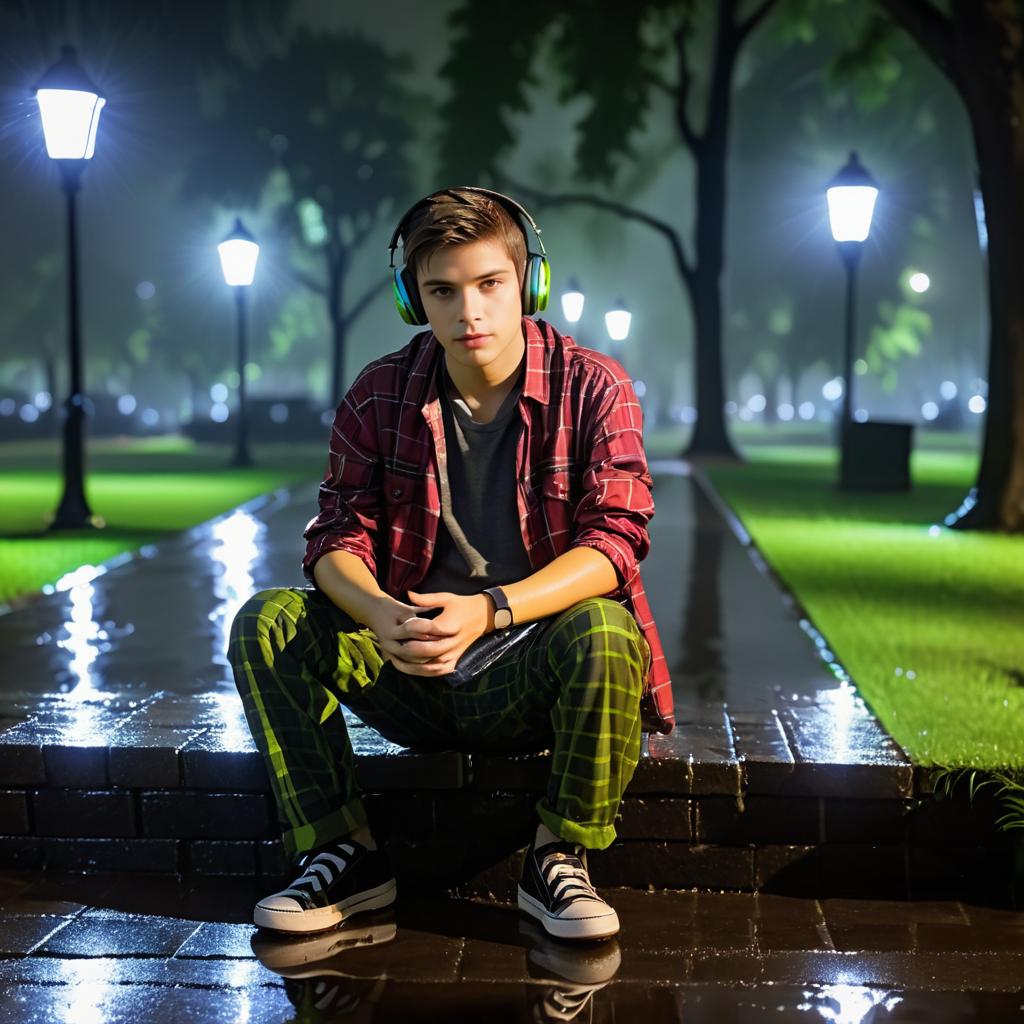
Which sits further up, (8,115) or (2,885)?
(8,115)

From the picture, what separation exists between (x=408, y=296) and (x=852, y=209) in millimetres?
17092

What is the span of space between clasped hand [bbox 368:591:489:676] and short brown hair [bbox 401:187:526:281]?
94 cm

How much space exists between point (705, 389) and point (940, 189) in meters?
26.2

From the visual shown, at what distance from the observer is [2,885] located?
13.9 ft

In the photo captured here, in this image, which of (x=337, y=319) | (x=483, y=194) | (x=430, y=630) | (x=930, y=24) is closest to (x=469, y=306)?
(x=483, y=194)

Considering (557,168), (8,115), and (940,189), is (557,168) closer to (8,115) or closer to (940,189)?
(940,189)

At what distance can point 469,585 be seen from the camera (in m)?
Result: 4.12

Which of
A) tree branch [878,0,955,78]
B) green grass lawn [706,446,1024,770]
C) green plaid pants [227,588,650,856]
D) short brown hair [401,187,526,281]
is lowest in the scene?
green grass lawn [706,446,1024,770]

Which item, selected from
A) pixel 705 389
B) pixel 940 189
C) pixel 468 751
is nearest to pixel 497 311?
pixel 468 751

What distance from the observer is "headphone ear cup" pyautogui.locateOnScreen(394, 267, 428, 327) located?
4.14m

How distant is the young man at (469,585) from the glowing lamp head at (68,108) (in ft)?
35.7

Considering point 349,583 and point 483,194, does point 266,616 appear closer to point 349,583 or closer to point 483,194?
point 349,583

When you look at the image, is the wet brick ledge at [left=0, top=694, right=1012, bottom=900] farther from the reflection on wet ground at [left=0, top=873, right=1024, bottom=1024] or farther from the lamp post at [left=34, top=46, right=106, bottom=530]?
Result: the lamp post at [left=34, top=46, right=106, bottom=530]

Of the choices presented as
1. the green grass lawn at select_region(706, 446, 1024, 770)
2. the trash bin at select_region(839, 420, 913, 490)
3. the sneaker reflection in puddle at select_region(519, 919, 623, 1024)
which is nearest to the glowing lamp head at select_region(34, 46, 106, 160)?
the green grass lawn at select_region(706, 446, 1024, 770)
